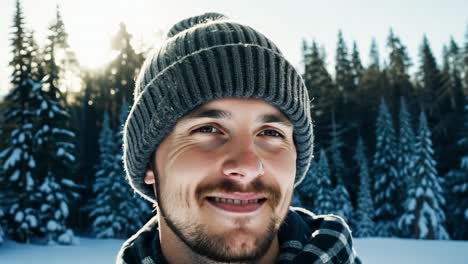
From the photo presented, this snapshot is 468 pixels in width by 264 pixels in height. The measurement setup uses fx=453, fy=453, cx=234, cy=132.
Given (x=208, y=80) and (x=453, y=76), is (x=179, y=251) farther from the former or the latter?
(x=453, y=76)

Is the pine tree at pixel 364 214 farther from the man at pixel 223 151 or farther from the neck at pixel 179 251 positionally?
the neck at pixel 179 251

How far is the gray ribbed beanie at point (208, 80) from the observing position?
255 cm

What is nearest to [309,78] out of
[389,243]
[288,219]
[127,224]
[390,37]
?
[390,37]

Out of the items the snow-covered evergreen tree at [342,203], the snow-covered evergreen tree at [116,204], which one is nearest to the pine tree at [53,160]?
the snow-covered evergreen tree at [116,204]

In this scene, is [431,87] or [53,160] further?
[431,87]

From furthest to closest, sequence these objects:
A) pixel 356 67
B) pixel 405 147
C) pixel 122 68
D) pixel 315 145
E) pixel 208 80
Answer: pixel 356 67
pixel 122 68
pixel 405 147
pixel 315 145
pixel 208 80

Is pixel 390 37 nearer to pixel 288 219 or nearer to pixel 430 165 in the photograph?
pixel 430 165

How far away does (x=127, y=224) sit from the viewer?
31422 mm

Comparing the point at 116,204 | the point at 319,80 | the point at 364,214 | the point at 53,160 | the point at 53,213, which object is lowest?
the point at 364,214

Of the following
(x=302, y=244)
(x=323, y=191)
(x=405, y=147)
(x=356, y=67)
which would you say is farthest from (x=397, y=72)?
(x=302, y=244)

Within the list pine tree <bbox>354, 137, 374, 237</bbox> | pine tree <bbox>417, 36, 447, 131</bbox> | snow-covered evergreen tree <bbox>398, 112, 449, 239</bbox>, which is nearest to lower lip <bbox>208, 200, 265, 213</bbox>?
snow-covered evergreen tree <bbox>398, 112, 449, 239</bbox>

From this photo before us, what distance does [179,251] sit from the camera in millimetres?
2641

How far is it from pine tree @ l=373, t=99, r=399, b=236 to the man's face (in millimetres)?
36693

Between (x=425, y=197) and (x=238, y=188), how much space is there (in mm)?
32010
